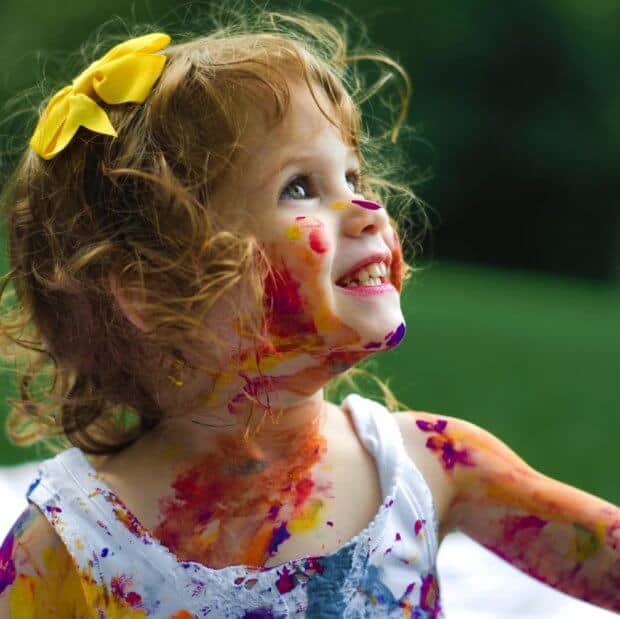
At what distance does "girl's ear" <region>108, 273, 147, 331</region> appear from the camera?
68.6 inches

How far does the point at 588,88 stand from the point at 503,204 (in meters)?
1.25

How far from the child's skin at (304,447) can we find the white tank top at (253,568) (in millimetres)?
27

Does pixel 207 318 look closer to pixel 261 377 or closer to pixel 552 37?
pixel 261 377

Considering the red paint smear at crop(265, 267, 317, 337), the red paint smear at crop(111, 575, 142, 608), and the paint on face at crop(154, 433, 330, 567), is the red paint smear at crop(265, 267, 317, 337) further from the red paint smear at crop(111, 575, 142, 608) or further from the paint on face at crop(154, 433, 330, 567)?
the red paint smear at crop(111, 575, 142, 608)

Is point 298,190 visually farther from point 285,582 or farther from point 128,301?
point 285,582

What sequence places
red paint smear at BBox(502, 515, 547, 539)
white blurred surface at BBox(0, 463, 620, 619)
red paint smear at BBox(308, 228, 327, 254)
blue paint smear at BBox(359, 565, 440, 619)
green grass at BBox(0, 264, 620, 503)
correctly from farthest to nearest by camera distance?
green grass at BBox(0, 264, 620, 503), white blurred surface at BBox(0, 463, 620, 619), red paint smear at BBox(502, 515, 547, 539), blue paint smear at BBox(359, 565, 440, 619), red paint smear at BBox(308, 228, 327, 254)

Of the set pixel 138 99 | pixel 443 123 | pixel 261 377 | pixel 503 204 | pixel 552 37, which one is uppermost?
pixel 138 99

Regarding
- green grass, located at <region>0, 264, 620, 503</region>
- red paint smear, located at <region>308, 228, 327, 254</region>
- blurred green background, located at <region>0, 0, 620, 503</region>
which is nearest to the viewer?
red paint smear, located at <region>308, 228, 327, 254</region>

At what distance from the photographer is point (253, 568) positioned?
5.67ft

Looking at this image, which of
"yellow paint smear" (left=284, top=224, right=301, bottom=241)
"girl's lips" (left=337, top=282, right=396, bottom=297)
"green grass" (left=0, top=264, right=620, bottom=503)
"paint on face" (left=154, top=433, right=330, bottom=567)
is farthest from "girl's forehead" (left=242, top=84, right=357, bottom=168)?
"green grass" (left=0, top=264, right=620, bottom=503)

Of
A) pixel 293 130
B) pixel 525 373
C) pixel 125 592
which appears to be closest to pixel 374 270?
pixel 293 130

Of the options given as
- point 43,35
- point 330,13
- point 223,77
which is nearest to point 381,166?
point 223,77

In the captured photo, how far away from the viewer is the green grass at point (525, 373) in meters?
4.16

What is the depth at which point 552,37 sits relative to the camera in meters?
8.71
